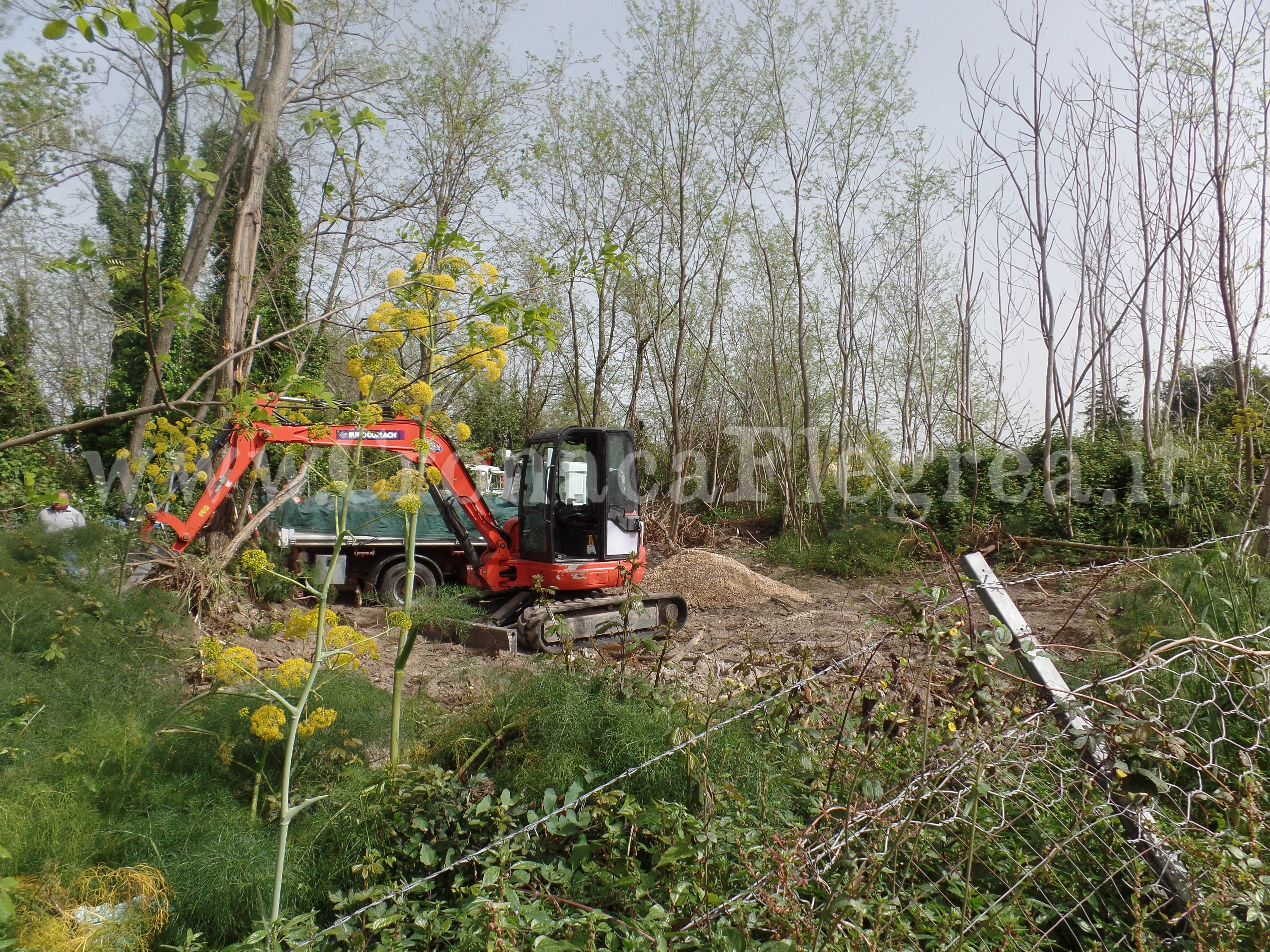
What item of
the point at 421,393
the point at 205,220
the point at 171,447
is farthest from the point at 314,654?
the point at 205,220

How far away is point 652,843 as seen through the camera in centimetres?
244

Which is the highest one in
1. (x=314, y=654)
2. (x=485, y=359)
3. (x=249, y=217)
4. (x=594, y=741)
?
(x=249, y=217)

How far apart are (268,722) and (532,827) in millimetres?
821

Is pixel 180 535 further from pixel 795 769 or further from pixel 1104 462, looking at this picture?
pixel 1104 462

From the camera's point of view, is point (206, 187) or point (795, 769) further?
point (795, 769)

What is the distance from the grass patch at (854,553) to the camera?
1289cm

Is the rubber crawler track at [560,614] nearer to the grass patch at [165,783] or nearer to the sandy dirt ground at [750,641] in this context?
the sandy dirt ground at [750,641]

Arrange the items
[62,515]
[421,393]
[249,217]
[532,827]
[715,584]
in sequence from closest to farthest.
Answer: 1. [532,827]
2. [421,393]
3. [249,217]
4. [62,515]
5. [715,584]

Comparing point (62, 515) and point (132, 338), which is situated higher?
point (132, 338)

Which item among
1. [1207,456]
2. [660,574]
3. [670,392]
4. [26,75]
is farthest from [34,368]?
[1207,456]

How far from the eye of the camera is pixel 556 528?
873 centimetres

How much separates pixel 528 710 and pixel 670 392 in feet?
43.3

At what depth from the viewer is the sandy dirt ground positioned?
10.2 feet

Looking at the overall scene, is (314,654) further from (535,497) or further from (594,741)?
(535,497)
